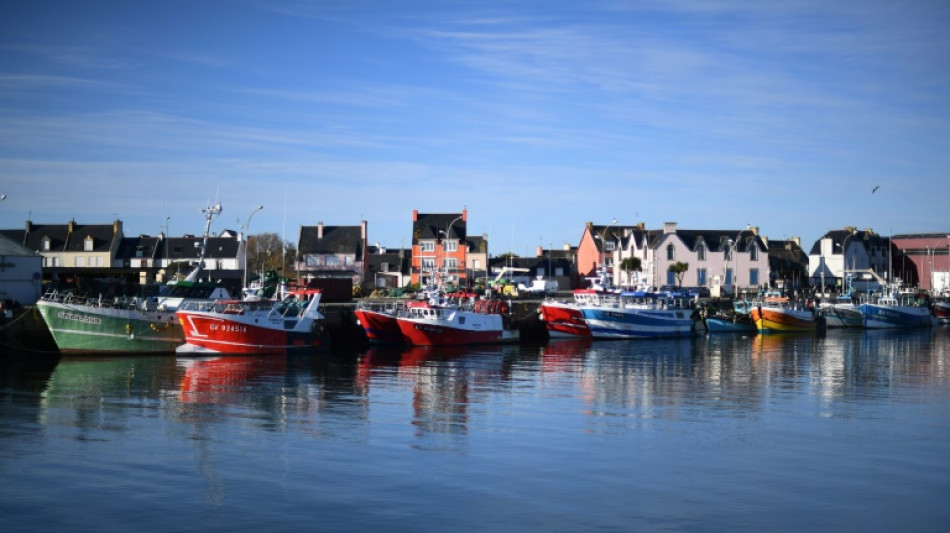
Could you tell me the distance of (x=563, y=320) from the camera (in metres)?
79.1

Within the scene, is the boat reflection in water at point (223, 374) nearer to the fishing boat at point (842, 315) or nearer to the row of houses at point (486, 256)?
the row of houses at point (486, 256)

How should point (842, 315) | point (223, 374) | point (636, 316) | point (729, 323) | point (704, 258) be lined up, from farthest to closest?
point (704, 258) < point (842, 315) < point (729, 323) < point (636, 316) < point (223, 374)

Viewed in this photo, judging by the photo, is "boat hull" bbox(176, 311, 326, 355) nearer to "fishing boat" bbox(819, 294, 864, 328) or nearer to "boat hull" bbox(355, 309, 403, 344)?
"boat hull" bbox(355, 309, 403, 344)

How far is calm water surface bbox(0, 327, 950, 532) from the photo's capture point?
Result: 22.0 m

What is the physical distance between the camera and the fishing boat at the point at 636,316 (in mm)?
79438

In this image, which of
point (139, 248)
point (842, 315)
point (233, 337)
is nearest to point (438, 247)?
point (139, 248)

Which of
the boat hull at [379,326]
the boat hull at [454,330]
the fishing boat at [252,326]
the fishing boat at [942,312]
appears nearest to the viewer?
the fishing boat at [252,326]

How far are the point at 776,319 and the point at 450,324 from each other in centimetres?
3549

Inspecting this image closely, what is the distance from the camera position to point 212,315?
57.4 metres

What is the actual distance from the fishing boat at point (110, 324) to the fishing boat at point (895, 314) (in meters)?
66.6

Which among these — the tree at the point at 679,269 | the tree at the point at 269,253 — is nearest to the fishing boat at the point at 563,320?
the tree at the point at 679,269

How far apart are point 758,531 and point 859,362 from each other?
4130 centimetres

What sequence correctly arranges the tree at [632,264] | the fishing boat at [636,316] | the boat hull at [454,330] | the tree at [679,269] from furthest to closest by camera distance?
the tree at [632,264], the tree at [679,269], the fishing boat at [636,316], the boat hull at [454,330]

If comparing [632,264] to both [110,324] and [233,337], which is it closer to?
[233,337]
